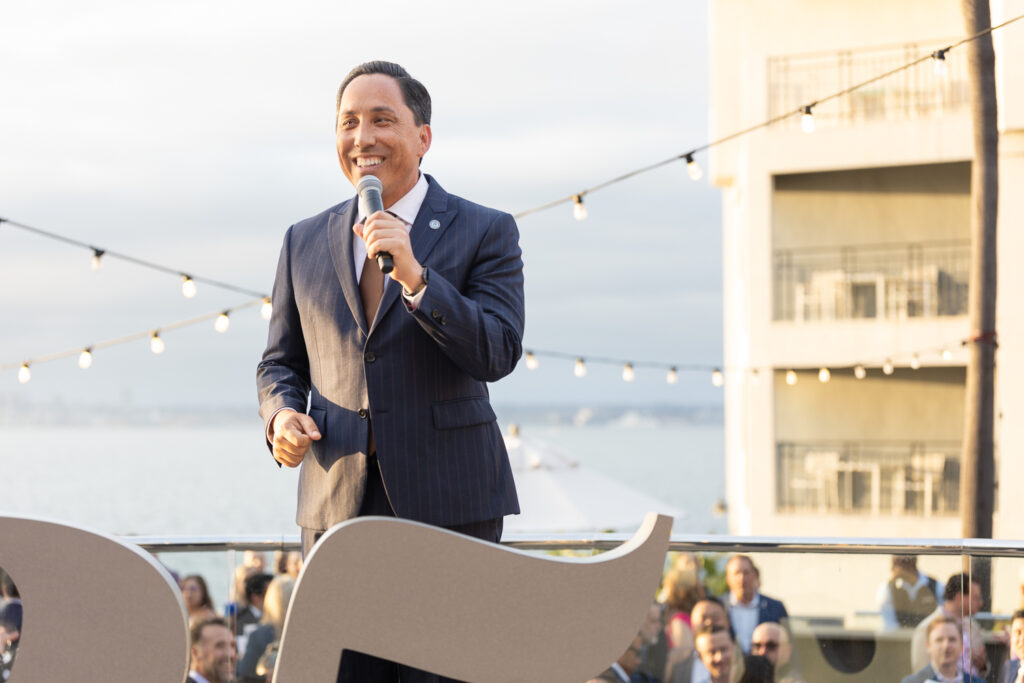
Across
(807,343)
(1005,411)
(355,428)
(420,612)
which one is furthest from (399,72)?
(807,343)

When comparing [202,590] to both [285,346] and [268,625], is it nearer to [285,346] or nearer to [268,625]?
[268,625]

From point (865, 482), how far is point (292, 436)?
1268cm

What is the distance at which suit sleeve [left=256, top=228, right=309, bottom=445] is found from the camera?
5.88 feet

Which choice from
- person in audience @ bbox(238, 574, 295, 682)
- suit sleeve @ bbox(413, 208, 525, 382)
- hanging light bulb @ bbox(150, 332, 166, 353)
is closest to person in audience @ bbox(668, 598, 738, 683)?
person in audience @ bbox(238, 574, 295, 682)

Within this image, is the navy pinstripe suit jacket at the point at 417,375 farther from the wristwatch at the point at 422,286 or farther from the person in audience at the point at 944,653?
the person in audience at the point at 944,653

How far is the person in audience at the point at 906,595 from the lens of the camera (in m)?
3.09

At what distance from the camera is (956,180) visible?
1377 cm

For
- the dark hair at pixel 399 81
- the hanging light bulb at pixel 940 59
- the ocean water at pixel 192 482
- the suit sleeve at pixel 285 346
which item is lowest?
the ocean water at pixel 192 482

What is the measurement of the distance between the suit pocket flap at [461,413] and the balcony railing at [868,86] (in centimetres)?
1202

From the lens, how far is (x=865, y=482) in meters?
13.4

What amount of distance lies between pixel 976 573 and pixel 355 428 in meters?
2.02

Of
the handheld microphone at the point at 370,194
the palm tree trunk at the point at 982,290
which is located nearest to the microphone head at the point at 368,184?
the handheld microphone at the point at 370,194

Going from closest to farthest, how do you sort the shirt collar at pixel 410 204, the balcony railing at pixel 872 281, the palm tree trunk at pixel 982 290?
the shirt collar at pixel 410 204
the palm tree trunk at pixel 982 290
the balcony railing at pixel 872 281

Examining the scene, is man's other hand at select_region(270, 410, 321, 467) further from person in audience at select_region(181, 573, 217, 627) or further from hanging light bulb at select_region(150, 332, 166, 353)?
hanging light bulb at select_region(150, 332, 166, 353)
